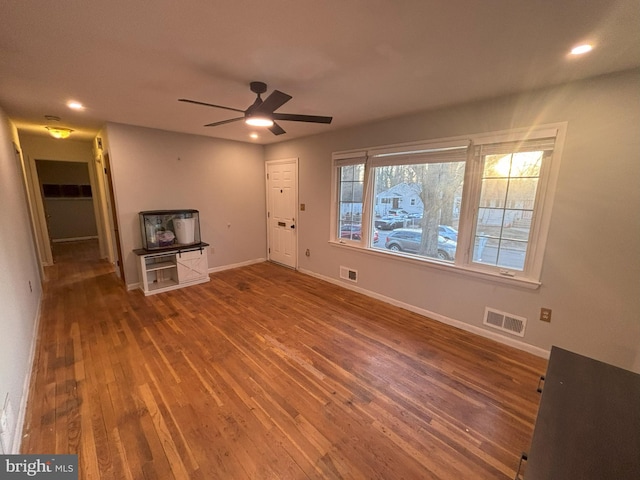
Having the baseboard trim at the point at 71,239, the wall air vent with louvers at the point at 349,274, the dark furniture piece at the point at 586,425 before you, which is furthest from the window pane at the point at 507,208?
the baseboard trim at the point at 71,239

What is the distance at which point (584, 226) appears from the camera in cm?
221

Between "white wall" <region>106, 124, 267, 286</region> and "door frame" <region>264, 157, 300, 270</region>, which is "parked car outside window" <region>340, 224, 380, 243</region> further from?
"white wall" <region>106, 124, 267, 286</region>

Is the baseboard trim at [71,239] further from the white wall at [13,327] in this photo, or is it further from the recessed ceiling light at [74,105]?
the recessed ceiling light at [74,105]

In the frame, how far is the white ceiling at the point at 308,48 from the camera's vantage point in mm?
1332

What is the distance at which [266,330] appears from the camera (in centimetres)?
291

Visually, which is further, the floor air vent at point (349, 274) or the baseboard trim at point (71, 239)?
the baseboard trim at point (71, 239)

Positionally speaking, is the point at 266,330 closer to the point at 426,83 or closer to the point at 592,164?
the point at 426,83

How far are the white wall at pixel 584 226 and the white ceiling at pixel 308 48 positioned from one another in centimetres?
20

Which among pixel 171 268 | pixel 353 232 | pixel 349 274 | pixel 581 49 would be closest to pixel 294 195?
pixel 353 232

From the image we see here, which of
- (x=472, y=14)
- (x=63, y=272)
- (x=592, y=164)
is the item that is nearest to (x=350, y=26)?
(x=472, y=14)

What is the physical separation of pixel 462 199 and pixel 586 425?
7.49ft

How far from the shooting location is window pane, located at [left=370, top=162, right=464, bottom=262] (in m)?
3.00

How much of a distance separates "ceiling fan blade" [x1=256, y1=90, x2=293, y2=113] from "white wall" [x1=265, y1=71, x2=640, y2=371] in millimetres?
1896

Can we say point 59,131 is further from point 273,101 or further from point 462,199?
point 462,199
